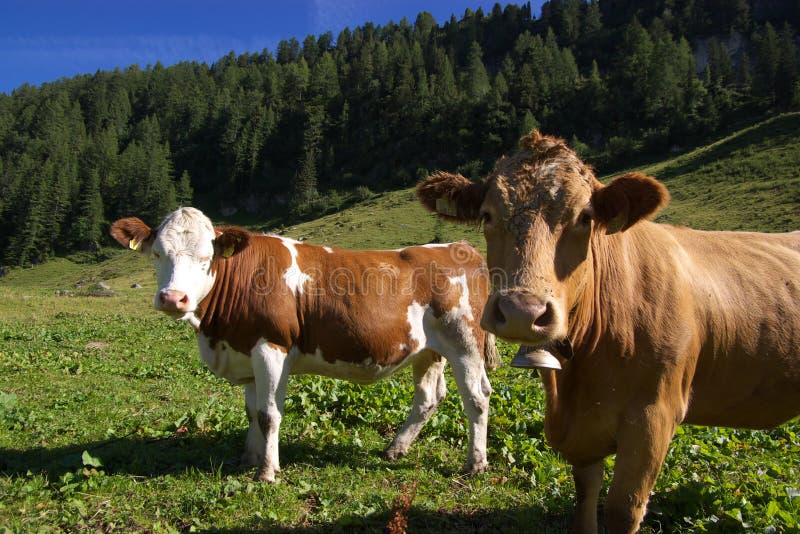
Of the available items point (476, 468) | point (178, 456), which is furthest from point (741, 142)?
point (178, 456)

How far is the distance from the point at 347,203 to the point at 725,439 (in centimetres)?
9262

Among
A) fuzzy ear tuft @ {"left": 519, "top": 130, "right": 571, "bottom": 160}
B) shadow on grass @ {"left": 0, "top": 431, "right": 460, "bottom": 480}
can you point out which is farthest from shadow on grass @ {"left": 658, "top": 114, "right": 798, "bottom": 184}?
fuzzy ear tuft @ {"left": 519, "top": 130, "right": 571, "bottom": 160}

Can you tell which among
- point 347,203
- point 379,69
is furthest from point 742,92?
point 379,69

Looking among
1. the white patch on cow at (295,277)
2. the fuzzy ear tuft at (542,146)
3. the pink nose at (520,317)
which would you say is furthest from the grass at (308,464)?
the fuzzy ear tuft at (542,146)

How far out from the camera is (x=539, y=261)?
8.75 ft

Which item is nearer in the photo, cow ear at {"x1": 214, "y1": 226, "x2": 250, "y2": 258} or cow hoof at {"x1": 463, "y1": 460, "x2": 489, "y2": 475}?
cow hoof at {"x1": 463, "y1": 460, "x2": 489, "y2": 475}

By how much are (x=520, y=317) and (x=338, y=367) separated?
3.85 m

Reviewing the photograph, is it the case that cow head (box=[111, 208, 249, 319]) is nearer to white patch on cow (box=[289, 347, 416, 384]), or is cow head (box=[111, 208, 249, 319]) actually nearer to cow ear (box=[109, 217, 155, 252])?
cow ear (box=[109, 217, 155, 252])

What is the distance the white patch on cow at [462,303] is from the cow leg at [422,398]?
72 cm

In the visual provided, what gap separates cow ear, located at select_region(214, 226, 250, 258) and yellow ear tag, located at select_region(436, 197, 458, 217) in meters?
3.08

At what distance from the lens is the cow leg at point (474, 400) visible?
5.62m

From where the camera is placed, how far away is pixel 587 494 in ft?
12.2

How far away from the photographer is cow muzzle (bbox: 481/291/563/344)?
247 centimetres

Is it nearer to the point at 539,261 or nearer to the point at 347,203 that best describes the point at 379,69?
the point at 347,203
